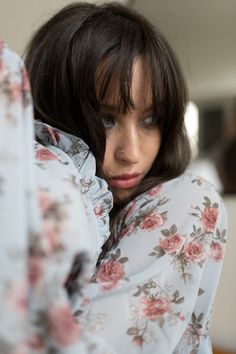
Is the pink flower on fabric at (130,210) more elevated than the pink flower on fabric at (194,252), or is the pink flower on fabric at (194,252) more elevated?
the pink flower on fabric at (194,252)

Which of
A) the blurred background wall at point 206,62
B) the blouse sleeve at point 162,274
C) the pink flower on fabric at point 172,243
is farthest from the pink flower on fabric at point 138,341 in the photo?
the blurred background wall at point 206,62

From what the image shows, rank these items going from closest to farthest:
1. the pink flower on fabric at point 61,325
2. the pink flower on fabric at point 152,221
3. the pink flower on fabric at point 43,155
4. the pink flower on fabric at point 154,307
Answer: the pink flower on fabric at point 61,325 < the pink flower on fabric at point 43,155 < the pink flower on fabric at point 154,307 < the pink flower on fabric at point 152,221

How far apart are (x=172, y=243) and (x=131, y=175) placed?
0.17m

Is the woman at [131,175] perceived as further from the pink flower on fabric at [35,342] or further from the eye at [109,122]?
the pink flower on fabric at [35,342]

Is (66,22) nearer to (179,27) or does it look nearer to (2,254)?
(2,254)

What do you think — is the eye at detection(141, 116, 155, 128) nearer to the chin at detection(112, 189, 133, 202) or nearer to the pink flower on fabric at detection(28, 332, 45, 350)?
the chin at detection(112, 189, 133, 202)

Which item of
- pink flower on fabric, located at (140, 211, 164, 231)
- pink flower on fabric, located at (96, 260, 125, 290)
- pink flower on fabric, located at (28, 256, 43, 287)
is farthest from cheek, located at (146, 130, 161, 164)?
pink flower on fabric, located at (28, 256, 43, 287)

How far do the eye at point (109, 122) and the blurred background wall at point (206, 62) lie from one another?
630 millimetres

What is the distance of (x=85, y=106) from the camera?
74 centimetres

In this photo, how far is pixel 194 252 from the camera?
27.4 inches

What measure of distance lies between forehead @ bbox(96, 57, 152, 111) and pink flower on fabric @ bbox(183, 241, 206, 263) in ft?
0.74

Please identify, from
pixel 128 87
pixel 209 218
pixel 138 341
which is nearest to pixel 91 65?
pixel 128 87

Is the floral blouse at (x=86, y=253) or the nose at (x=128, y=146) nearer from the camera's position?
the floral blouse at (x=86, y=253)

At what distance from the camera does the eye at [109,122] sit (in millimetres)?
766
